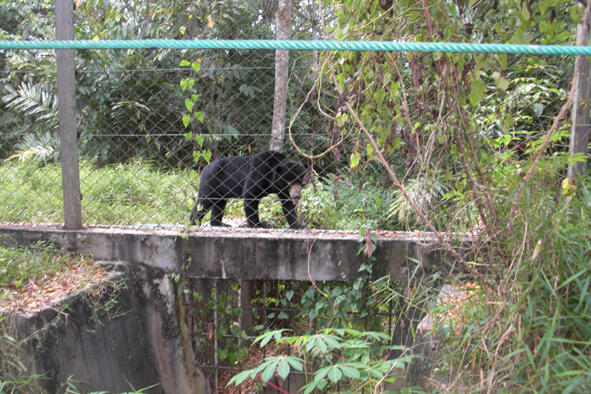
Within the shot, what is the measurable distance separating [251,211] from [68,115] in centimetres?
166

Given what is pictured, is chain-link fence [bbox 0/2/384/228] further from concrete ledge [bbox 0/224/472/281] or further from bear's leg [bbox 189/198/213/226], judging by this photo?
concrete ledge [bbox 0/224/472/281]

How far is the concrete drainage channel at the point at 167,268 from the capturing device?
331 centimetres

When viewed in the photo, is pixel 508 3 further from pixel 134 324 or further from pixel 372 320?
pixel 134 324

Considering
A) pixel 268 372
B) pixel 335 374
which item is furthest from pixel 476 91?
pixel 268 372

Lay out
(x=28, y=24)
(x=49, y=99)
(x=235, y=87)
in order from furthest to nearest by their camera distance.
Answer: (x=28, y=24) < (x=49, y=99) < (x=235, y=87)

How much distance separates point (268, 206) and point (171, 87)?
148 centimetres

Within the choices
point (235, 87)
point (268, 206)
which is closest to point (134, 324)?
point (268, 206)

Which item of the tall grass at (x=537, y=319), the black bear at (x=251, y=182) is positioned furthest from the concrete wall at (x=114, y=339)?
the tall grass at (x=537, y=319)

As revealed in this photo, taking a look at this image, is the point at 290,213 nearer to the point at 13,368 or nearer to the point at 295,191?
the point at 295,191

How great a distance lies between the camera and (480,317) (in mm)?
1803

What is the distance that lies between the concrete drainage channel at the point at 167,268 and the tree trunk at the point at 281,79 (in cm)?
107

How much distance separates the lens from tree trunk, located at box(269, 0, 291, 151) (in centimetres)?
408

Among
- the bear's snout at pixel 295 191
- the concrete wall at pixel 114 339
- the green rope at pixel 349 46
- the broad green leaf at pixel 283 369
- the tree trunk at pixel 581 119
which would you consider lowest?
the concrete wall at pixel 114 339

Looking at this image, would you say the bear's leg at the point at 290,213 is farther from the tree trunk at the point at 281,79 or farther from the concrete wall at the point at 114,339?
Answer: the concrete wall at the point at 114,339
